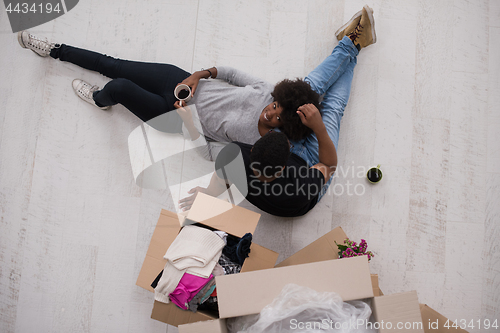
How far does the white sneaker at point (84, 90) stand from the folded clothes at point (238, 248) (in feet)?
3.28

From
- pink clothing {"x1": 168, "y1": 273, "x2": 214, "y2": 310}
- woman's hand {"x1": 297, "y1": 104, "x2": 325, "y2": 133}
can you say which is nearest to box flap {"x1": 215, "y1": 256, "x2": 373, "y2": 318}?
pink clothing {"x1": 168, "y1": 273, "x2": 214, "y2": 310}

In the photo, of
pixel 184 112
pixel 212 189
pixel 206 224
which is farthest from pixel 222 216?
pixel 184 112

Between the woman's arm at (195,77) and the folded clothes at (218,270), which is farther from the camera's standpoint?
the woman's arm at (195,77)

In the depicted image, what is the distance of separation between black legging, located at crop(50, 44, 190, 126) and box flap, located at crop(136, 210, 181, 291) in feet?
1.81

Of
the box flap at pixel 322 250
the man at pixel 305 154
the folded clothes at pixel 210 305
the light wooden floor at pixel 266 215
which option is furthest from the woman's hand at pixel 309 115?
the folded clothes at pixel 210 305

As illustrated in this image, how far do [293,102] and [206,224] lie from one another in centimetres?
64

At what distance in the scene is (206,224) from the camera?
123 cm

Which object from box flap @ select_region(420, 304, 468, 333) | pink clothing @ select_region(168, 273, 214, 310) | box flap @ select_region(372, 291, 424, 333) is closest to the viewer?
box flap @ select_region(372, 291, 424, 333)

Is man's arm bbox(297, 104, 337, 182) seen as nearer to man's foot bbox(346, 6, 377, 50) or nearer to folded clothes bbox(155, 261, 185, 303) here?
man's foot bbox(346, 6, 377, 50)

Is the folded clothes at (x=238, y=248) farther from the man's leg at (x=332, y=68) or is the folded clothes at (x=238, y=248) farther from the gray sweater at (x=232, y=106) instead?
the man's leg at (x=332, y=68)

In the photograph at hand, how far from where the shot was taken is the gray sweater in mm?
1401

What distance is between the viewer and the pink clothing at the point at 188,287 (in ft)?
3.66

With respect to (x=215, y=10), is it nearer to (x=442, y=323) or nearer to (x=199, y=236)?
(x=199, y=236)

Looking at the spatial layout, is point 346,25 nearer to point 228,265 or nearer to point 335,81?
point 335,81
